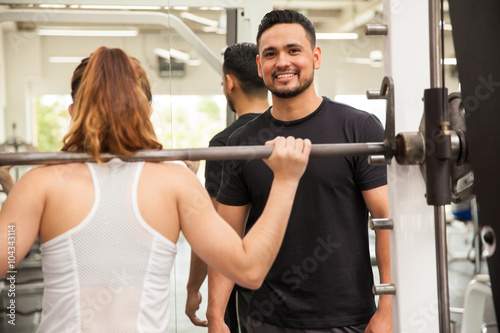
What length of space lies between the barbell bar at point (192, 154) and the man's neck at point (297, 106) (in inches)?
18.2

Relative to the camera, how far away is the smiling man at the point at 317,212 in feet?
4.75

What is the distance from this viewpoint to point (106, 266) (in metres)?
0.97

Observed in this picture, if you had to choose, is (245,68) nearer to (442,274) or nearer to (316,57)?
(316,57)

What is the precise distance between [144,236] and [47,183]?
7.8 inches

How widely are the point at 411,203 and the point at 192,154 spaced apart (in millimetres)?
477

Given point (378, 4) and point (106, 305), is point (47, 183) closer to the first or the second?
point (106, 305)

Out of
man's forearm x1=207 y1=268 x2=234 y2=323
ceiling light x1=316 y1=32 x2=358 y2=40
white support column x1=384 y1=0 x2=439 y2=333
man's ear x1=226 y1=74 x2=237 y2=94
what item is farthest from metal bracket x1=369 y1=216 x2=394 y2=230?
A: ceiling light x1=316 y1=32 x2=358 y2=40

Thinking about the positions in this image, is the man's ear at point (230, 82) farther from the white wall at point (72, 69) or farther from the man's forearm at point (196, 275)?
the white wall at point (72, 69)

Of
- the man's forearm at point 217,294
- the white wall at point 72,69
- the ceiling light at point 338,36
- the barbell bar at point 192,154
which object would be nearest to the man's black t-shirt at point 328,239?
the man's forearm at point 217,294

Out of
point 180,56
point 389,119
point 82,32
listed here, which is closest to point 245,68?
point 389,119

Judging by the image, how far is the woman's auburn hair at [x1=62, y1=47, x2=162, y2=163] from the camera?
3.16ft

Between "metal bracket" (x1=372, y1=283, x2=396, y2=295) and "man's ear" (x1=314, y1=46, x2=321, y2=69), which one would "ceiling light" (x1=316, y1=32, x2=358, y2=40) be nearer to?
"man's ear" (x1=314, y1=46, x2=321, y2=69)

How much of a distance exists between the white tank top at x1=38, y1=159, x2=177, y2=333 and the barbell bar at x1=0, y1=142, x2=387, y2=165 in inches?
1.7

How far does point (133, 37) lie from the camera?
7.95 metres
